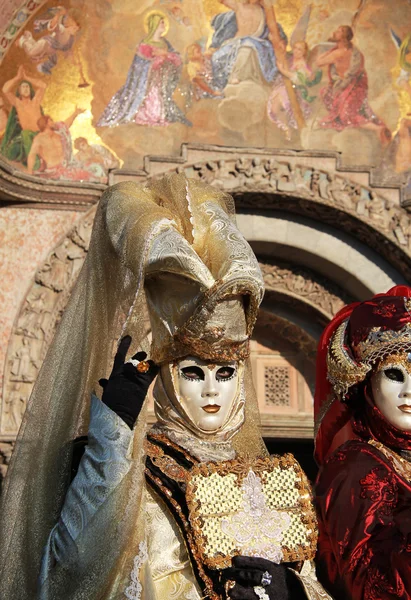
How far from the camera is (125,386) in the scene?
254 cm

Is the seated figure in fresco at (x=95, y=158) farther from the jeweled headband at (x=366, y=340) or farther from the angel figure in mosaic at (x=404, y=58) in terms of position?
the jeweled headband at (x=366, y=340)

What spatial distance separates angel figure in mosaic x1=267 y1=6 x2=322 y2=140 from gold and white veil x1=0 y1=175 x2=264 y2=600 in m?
5.56

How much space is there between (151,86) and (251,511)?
5.94 meters

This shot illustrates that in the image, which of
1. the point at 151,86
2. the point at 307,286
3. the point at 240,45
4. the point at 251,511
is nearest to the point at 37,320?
the point at 151,86

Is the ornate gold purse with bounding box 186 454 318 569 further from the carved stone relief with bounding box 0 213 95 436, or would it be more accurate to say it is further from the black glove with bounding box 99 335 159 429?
the carved stone relief with bounding box 0 213 95 436

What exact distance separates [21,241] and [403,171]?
318 cm

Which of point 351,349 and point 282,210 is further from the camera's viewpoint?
point 282,210

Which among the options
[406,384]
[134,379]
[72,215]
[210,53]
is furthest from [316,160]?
[134,379]

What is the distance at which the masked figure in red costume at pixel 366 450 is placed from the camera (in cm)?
284

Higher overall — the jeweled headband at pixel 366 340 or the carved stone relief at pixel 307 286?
the carved stone relief at pixel 307 286

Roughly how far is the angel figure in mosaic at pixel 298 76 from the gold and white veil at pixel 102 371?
556 centimetres

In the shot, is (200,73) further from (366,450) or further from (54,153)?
(366,450)

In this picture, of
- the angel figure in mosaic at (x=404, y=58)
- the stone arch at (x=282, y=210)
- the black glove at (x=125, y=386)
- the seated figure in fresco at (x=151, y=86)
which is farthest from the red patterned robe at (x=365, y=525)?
the angel figure in mosaic at (x=404, y=58)

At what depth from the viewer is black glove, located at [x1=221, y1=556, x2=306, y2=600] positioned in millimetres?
2631
